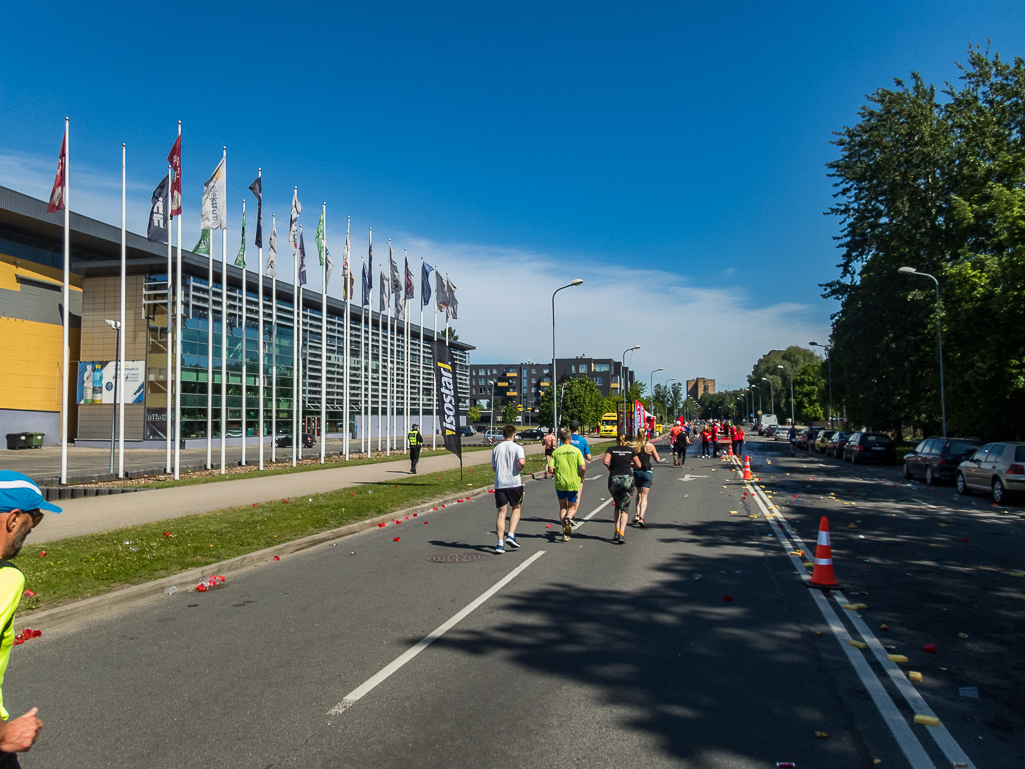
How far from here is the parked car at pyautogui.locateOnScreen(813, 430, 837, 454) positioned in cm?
4550

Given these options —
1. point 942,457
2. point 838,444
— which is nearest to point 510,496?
point 942,457

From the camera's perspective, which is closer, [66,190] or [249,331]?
[66,190]

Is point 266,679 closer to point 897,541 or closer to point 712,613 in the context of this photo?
point 712,613

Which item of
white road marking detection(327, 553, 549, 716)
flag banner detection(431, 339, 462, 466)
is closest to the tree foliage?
flag banner detection(431, 339, 462, 466)

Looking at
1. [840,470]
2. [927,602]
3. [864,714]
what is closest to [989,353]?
[840,470]

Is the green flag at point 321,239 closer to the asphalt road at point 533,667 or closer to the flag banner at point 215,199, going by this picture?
the flag banner at point 215,199

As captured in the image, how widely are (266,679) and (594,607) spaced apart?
3.28 meters

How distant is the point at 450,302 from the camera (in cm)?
3831

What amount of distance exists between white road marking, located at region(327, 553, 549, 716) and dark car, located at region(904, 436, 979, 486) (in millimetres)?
18947

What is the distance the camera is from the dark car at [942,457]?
21847 millimetres

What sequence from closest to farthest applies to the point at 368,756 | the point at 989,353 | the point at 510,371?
the point at 368,756, the point at 989,353, the point at 510,371

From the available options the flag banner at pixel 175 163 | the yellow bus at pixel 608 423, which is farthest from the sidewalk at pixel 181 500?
the yellow bus at pixel 608 423

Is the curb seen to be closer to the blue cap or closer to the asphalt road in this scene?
the asphalt road

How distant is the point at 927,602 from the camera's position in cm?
727
